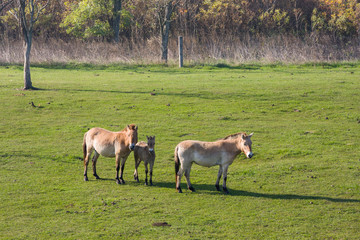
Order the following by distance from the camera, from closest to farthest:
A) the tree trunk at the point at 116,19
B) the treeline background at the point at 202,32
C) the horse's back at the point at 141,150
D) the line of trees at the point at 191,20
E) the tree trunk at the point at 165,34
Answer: the horse's back at the point at 141,150 → the treeline background at the point at 202,32 → the tree trunk at the point at 165,34 → the line of trees at the point at 191,20 → the tree trunk at the point at 116,19

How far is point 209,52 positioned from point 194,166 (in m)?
24.8

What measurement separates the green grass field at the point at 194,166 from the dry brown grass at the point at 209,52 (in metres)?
7.94

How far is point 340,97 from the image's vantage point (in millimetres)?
22562

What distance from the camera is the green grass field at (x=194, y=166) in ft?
32.2

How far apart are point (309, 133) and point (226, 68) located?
57.8 ft

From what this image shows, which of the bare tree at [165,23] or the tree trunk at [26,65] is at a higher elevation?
the bare tree at [165,23]

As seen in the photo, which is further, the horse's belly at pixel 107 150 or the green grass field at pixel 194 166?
the horse's belly at pixel 107 150

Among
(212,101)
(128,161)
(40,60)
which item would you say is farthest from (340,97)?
(40,60)

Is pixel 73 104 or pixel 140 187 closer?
pixel 140 187

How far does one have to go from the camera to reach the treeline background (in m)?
37.0

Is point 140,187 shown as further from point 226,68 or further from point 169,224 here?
point 226,68

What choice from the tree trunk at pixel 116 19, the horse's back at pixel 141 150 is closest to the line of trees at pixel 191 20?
the tree trunk at pixel 116 19

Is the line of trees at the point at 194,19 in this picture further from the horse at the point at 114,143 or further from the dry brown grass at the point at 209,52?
the horse at the point at 114,143

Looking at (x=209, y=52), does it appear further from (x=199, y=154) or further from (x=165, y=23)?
(x=199, y=154)
